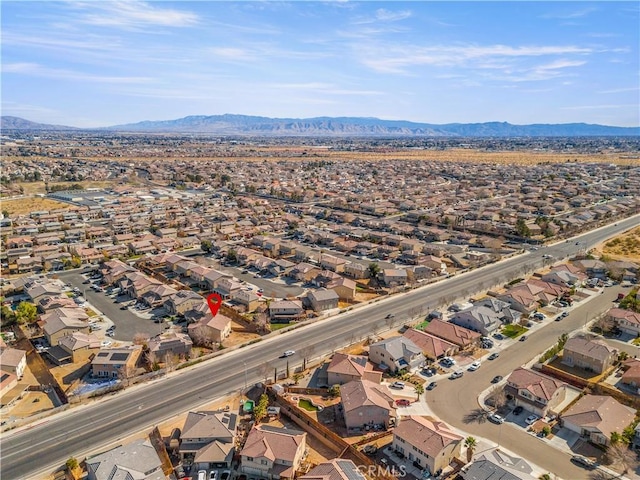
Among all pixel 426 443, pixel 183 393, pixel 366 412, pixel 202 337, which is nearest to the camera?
pixel 426 443

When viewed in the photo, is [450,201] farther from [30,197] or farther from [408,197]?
[30,197]

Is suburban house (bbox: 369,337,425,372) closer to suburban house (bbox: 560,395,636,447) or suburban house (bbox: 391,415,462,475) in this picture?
suburban house (bbox: 391,415,462,475)

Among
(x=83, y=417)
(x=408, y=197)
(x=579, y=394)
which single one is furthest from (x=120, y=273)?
(x=408, y=197)

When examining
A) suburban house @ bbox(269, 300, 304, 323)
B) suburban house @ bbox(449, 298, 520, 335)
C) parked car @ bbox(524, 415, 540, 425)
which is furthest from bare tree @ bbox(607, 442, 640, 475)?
suburban house @ bbox(269, 300, 304, 323)

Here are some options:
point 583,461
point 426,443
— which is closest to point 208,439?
point 426,443

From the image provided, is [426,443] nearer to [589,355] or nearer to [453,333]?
[453,333]

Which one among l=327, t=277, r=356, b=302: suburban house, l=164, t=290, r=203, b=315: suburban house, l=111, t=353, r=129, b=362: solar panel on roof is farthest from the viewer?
l=327, t=277, r=356, b=302: suburban house
